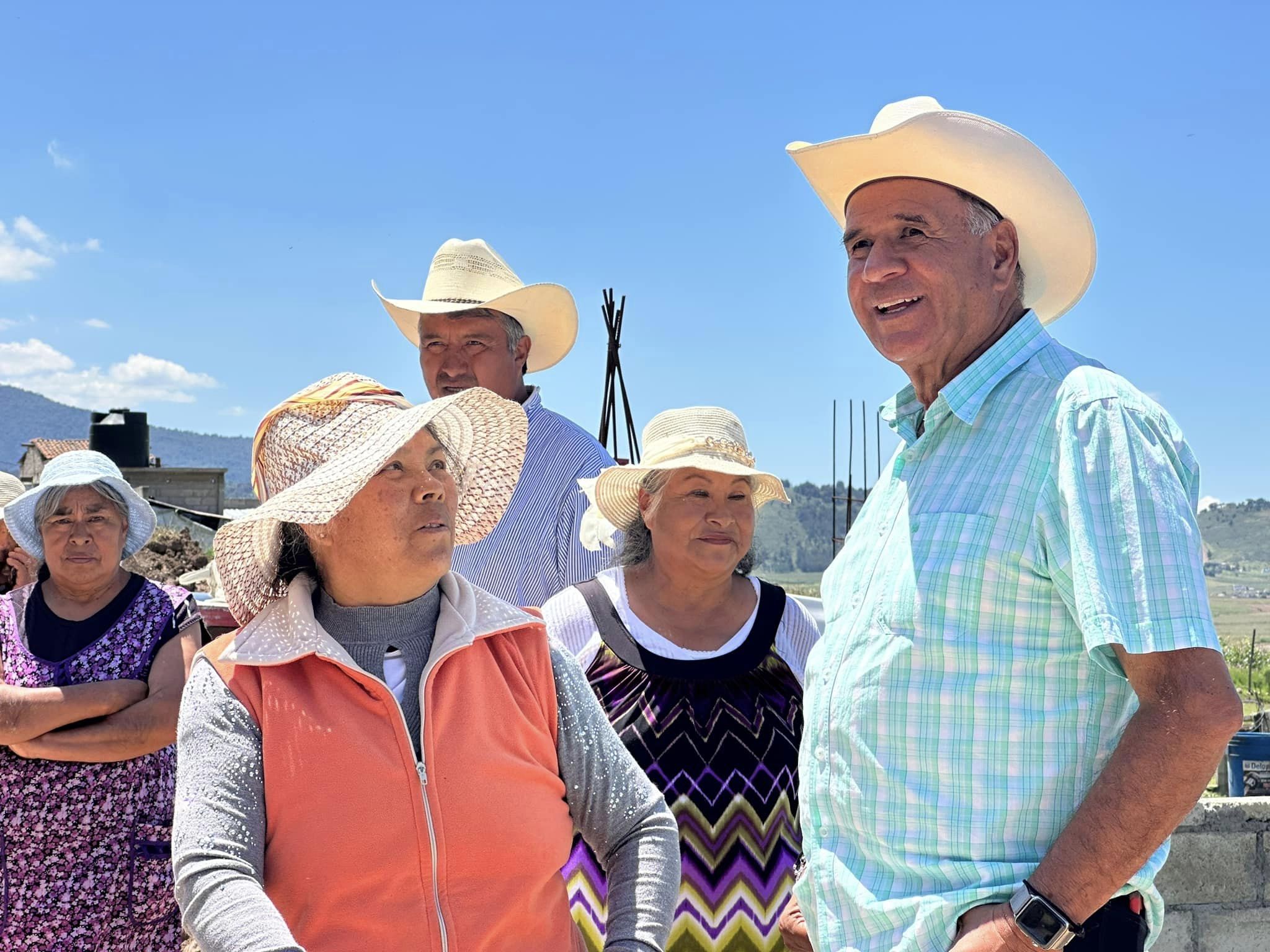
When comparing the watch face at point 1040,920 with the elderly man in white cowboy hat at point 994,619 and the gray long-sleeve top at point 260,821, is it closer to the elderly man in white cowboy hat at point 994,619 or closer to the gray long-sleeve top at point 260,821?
the elderly man in white cowboy hat at point 994,619

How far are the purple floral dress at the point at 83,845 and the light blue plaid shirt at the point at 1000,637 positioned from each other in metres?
2.29

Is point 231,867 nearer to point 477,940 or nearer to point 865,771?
point 477,940

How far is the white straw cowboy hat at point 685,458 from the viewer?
331 cm

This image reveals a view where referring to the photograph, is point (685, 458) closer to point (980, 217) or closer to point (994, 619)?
point (980, 217)

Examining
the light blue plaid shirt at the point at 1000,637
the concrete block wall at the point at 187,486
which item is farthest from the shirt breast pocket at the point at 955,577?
the concrete block wall at the point at 187,486

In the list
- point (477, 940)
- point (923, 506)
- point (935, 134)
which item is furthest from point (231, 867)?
point (935, 134)

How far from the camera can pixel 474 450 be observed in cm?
248

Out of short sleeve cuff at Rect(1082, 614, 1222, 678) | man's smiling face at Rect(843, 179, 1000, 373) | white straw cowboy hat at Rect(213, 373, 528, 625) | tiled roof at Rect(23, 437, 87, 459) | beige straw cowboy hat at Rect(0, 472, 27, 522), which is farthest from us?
tiled roof at Rect(23, 437, 87, 459)

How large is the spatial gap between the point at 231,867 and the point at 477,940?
41cm

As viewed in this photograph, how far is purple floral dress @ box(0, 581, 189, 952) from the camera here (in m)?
3.34

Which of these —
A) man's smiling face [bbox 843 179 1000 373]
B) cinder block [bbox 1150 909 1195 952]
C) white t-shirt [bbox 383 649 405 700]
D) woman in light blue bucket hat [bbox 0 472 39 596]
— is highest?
man's smiling face [bbox 843 179 1000 373]

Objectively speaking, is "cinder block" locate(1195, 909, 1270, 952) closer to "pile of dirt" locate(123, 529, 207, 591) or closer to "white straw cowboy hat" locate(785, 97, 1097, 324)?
"white straw cowboy hat" locate(785, 97, 1097, 324)

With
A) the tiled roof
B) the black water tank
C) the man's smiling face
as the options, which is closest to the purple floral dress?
the man's smiling face

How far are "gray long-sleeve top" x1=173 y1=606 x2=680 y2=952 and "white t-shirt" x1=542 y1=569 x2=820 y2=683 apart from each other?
0.92 metres
